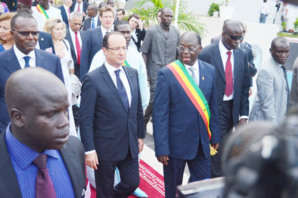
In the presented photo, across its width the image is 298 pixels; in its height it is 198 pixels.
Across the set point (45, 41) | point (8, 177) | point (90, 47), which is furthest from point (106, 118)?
point (90, 47)

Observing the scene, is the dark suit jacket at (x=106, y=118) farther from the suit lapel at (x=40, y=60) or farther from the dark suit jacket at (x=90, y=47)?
the dark suit jacket at (x=90, y=47)

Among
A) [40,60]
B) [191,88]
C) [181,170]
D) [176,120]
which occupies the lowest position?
[181,170]

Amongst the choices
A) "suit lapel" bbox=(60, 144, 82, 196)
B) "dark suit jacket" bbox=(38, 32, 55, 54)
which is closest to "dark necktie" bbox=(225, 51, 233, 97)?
"dark suit jacket" bbox=(38, 32, 55, 54)

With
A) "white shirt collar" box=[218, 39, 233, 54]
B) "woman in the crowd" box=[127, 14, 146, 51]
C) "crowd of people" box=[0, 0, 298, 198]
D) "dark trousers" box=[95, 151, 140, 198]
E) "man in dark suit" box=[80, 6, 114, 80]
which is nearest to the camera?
"crowd of people" box=[0, 0, 298, 198]

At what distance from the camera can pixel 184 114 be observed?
3666 mm

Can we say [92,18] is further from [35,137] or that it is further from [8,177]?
[8,177]

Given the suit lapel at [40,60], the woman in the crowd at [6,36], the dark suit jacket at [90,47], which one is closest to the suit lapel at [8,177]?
the suit lapel at [40,60]

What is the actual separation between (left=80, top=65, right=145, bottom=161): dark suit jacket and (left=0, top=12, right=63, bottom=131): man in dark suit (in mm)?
469

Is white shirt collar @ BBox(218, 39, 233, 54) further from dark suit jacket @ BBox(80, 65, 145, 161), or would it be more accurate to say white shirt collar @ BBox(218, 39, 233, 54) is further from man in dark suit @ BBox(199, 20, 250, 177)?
dark suit jacket @ BBox(80, 65, 145, 161)

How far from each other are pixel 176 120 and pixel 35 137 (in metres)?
2.11

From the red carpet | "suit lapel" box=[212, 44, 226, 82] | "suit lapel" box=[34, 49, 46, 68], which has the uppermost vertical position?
"suit lapel" box=[34, 49, 46, 68]

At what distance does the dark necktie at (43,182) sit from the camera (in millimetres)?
1687

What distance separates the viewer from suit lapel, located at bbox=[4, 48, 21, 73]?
345cm

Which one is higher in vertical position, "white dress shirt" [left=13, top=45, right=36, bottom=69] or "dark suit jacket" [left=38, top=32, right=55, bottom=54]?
"white dress shirt" [left=13, top=45, right=36, bottom=69]
